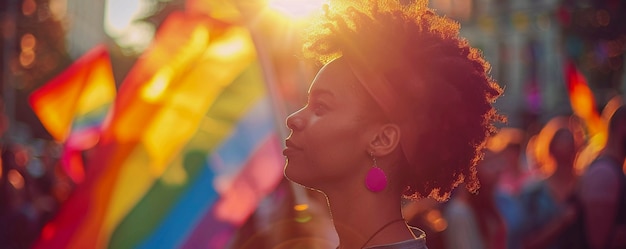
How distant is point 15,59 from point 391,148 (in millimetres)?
33842

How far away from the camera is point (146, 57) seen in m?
7.01

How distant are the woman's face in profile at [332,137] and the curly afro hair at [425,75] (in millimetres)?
81

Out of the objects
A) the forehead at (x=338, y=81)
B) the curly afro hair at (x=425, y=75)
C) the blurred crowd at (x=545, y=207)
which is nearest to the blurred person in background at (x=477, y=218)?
the blurred crowd at (x=545, y=207)

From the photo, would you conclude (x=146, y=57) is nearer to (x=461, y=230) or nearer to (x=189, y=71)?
(x=189, y=71)

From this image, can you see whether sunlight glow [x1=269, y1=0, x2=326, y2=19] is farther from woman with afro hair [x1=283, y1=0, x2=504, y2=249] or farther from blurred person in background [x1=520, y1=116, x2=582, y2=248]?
blurred person in background [x1=520, y1=116, x2=582, y2=248]

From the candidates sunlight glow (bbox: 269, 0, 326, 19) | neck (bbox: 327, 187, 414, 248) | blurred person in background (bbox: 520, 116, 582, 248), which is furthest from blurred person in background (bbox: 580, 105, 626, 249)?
neck (bbox: 327, 187, 414, 248)

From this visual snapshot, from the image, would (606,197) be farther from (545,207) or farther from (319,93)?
(319,93)

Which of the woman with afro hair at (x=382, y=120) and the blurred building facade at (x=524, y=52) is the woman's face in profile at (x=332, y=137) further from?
the blurred building facade at (x=524, y=52)

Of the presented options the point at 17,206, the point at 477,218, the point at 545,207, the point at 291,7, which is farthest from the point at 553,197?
the point at 17,206

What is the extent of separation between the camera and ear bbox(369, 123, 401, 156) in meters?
2.51

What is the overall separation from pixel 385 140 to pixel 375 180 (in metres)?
0.09

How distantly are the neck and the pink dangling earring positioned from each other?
21 millimetres

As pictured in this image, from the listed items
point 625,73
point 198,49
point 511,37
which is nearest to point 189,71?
point 198,49

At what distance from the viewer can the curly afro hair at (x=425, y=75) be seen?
98.0 inches
